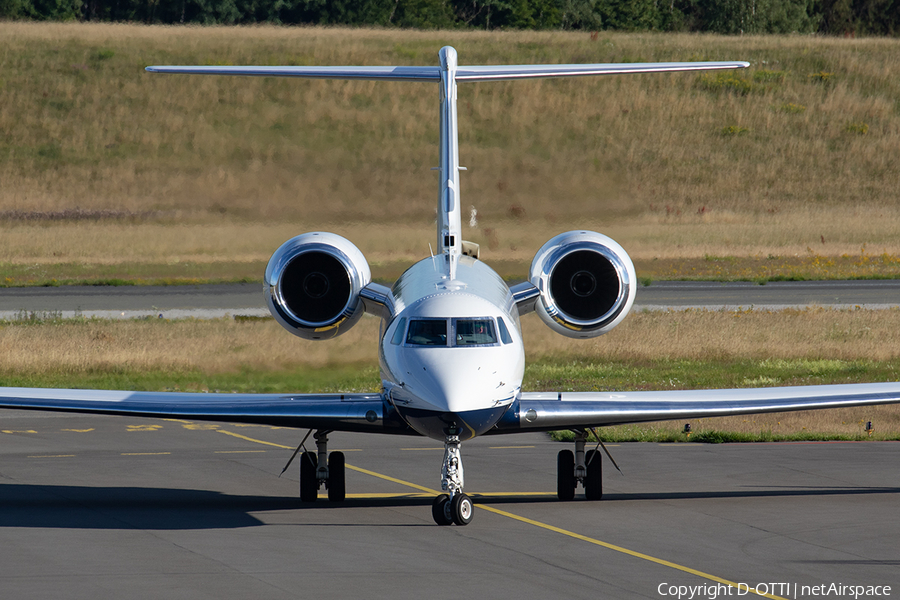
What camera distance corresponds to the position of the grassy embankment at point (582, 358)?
25.0 meters

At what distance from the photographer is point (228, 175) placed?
1603 inches

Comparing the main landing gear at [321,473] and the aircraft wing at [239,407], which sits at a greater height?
the aircraft wing at [239,407]

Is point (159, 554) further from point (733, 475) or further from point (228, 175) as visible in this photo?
point (228, 175)

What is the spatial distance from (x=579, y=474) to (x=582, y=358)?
15938mm

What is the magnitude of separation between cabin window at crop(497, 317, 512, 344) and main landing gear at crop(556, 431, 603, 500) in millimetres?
2775

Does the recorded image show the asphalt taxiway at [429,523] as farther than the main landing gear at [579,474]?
No

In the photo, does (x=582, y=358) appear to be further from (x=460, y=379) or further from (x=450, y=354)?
(x=460, y=379)

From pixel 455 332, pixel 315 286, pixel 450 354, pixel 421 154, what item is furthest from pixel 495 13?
pixel 450 354

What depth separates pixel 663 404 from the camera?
16031 millimetres

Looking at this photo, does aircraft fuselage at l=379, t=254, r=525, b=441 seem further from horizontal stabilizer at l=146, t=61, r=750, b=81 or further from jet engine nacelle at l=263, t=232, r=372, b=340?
horizontal stabilizer at l=146, t=61, r=750, b=81

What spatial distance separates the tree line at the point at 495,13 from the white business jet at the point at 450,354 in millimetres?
71605

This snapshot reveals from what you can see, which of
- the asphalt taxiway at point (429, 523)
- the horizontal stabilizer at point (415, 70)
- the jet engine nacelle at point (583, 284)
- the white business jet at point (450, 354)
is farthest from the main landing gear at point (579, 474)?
the horizontal stabilizer at point (415, 70)

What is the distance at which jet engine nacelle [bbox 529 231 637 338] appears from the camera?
1767 cm

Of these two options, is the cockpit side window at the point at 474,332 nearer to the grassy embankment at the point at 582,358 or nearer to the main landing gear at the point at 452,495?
the main landing gear at the point at 452,495
